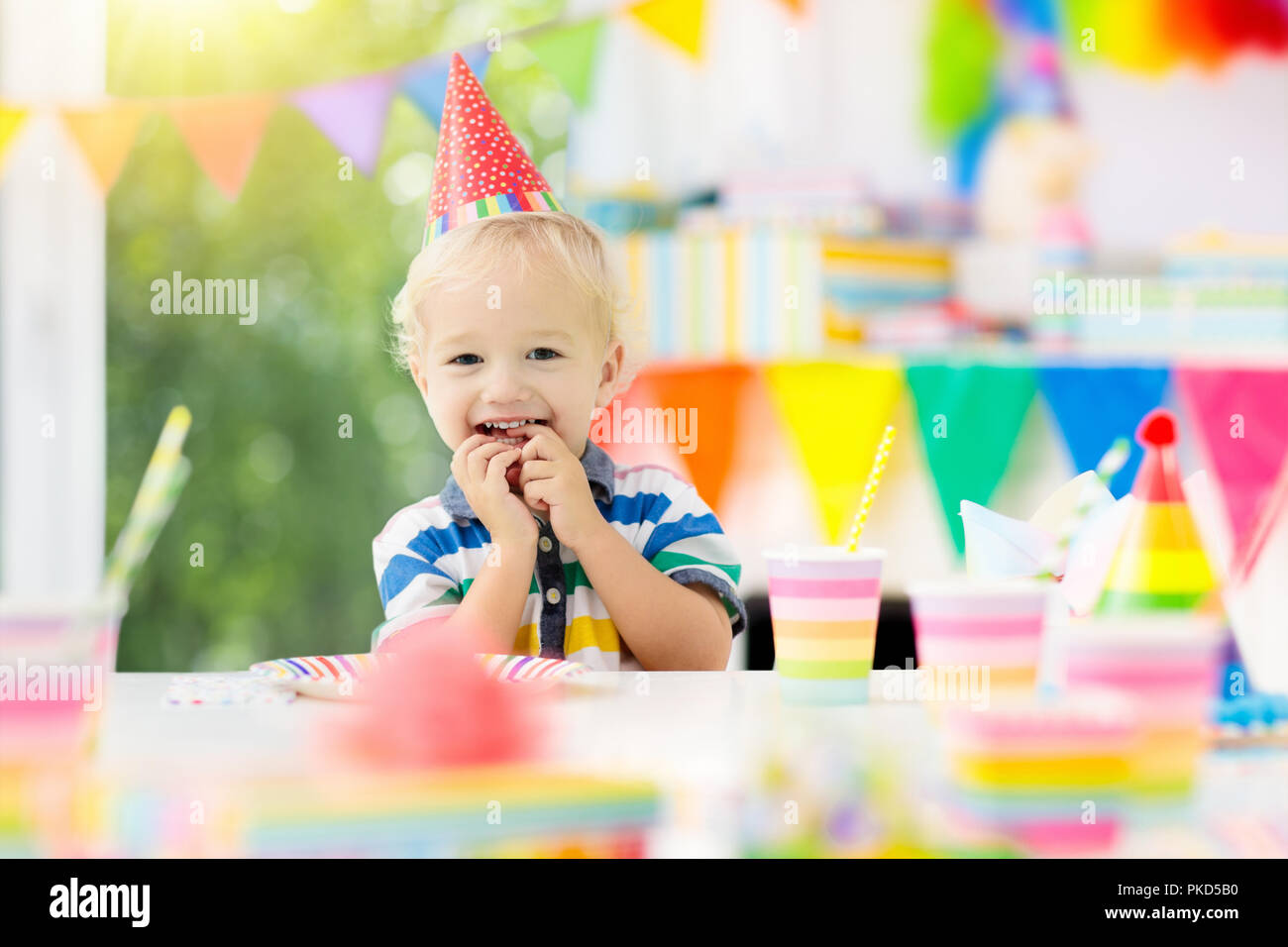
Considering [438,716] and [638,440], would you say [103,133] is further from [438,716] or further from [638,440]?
[438,716]

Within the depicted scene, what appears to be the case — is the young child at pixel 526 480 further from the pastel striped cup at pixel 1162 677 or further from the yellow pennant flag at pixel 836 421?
the yellow pennant flag at pixel 836 421

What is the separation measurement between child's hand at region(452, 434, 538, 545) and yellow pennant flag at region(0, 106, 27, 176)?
1390mm

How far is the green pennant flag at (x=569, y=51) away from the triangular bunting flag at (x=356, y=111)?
10.3 inches

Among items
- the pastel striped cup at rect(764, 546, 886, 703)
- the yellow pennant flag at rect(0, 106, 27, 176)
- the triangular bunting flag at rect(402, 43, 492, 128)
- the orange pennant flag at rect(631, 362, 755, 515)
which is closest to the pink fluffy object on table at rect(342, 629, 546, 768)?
the pastel striped cup at rect(764, 546, 886, 703)

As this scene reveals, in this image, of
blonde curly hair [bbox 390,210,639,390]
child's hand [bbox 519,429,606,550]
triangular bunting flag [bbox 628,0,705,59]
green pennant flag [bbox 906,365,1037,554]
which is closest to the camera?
child's hand [bbox 519,429,606,550]

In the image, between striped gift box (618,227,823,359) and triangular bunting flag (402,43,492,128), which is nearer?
triangular bunting flag (402,43,492,128)

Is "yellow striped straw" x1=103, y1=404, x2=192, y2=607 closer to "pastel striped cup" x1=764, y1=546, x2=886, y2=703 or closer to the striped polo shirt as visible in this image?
"pastel striped cup" x1=764, y1=546, x2=886, y2=703

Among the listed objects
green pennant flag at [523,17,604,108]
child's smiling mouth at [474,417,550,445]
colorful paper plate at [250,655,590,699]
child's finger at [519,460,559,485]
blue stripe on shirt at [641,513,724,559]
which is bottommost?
colorful paper plate at [250,655,590,699]

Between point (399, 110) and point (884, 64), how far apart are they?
4.82 ft

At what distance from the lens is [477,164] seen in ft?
4.25

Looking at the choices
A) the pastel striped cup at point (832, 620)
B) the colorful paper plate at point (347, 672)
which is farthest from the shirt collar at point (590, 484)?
the pastel striped cup at point (832, 620)

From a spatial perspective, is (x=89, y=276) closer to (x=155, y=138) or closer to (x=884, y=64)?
(x=155, y=138)

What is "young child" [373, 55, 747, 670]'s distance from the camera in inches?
46.6
